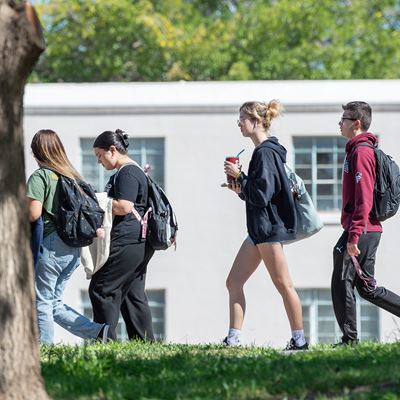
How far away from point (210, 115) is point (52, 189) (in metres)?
9.72

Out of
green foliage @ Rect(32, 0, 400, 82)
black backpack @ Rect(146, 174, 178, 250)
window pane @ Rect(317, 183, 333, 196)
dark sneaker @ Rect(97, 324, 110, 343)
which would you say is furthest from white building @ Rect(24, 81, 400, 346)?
green foliage @ Rect(32, 0, 400, 82)

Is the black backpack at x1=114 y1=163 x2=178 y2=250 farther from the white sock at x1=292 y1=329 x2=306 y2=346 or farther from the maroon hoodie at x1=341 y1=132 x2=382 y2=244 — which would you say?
the maroon hoodie at x1=341 y1=132 x2=382 y2=244

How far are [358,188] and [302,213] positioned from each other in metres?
0.54

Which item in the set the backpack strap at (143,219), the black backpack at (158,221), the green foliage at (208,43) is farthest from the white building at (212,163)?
the green foliage at (208,43)

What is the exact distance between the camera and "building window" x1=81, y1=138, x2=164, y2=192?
19.3m

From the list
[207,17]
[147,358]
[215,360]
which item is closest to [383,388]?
[215,360]

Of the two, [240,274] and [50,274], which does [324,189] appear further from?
[50,274]

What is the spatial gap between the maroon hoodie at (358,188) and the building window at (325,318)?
9589 mm

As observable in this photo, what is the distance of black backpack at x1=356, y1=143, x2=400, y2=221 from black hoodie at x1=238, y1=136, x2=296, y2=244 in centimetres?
65

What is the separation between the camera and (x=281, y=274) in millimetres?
9398

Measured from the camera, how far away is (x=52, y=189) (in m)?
9.75

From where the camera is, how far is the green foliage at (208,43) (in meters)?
34.2

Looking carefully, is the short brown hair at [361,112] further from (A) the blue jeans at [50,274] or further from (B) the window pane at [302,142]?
(B) the window pane at [302,142]

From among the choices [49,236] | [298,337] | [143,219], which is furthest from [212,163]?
[298,337]
